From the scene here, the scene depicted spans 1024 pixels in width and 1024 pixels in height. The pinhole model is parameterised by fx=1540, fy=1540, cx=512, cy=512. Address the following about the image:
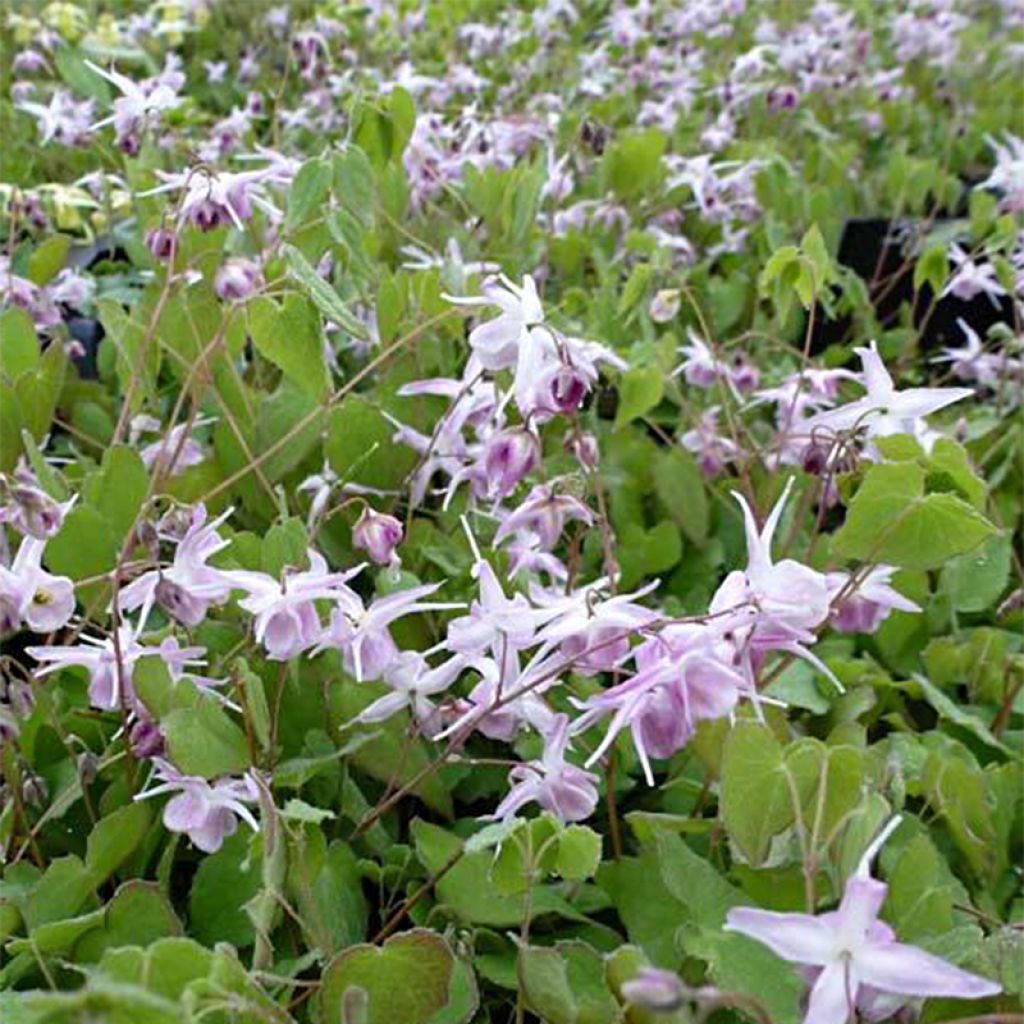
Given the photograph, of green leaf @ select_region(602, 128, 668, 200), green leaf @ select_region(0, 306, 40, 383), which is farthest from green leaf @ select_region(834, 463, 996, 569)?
green leaf @ select_region(602, 128, 668, 200)

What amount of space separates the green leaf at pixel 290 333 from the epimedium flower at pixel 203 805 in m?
0.27

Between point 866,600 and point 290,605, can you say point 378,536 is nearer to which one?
point 290,605

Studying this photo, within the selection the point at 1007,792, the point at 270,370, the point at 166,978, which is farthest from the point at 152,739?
the point at 270,370

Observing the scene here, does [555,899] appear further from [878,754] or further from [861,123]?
[861,123]

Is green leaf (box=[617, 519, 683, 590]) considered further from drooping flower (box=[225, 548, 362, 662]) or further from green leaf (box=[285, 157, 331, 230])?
drooping flower (box=[225, 548, 362, 662])

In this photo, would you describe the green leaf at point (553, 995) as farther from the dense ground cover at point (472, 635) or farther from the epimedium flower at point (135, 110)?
the epimedium flower at point (135, 110)

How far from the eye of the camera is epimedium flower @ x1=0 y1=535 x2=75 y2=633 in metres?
0.84

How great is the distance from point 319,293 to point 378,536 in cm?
15

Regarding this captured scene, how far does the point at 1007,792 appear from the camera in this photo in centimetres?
104

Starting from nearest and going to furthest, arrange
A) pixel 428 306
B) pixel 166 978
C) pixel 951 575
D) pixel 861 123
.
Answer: pixel 166 978, pixel 428 306, pixel 951 575, pixel 861 123

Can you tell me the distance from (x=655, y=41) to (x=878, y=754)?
2.38 metres

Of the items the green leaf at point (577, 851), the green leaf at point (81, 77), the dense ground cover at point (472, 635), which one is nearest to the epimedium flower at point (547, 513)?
the dense ground cover at point (472, 635)

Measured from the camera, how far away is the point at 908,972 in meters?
0.55

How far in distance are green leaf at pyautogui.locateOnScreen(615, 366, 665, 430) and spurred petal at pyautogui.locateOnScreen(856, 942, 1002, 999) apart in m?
0.79
